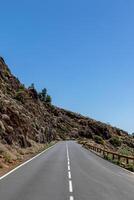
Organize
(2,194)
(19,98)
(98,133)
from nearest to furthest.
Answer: (2,194) < (19,98) < (98,133)

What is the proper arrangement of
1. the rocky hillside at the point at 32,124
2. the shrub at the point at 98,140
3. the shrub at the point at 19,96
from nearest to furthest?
1. the rocky hillside at the point at 32,124
2. the shrub at the point at 19,96
3. the shrub at the point at 98,140

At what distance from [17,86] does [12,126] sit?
42.4 m

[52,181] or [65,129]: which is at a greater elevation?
[65,129]

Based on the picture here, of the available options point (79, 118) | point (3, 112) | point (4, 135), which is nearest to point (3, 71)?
point (3, 112)

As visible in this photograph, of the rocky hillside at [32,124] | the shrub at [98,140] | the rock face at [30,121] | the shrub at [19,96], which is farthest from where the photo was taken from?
the shrub at [98,140]

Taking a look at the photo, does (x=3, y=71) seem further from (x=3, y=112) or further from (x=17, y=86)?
(x=3, y=112)

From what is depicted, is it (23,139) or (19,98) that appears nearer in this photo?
(23,139)

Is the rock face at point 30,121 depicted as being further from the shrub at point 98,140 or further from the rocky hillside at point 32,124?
the shrub at point 98,140

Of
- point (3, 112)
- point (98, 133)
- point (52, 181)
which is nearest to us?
point (52, 181)

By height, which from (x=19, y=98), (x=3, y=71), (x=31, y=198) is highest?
(x=3, y=71)

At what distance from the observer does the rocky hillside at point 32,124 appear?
1866 inches

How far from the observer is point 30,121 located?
69938mm

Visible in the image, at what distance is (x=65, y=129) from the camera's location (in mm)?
151500

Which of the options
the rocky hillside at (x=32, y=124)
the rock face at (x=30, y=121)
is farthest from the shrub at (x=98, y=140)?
the rock face at (x=30, y=121)
